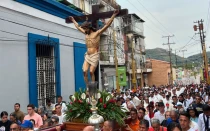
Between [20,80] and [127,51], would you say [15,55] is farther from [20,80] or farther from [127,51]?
[127,51]

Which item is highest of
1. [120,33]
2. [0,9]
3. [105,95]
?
[120,33]

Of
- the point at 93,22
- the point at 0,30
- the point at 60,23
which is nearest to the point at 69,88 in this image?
the point at 60,23

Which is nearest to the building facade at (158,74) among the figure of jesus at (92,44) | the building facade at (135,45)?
the building facade at (135,45)

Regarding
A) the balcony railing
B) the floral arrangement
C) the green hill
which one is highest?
the green hill

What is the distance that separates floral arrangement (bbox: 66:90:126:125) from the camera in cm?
468

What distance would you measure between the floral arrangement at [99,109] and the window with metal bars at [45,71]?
5.09 m

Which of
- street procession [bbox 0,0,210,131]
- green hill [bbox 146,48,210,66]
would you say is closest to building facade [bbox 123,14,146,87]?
green hill [bbox 146,48,210,66]

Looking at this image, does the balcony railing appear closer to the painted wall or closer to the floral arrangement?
the painted wall

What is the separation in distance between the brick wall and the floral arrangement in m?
Answer: 34.8

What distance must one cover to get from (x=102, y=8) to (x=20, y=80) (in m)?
16.0

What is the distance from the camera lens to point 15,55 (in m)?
8.56

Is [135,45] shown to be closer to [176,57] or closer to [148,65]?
[148,65]

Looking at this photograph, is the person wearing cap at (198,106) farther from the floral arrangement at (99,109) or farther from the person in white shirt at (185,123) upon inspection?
the floral arrangement at (99,109)

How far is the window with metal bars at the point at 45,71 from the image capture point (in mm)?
9805
